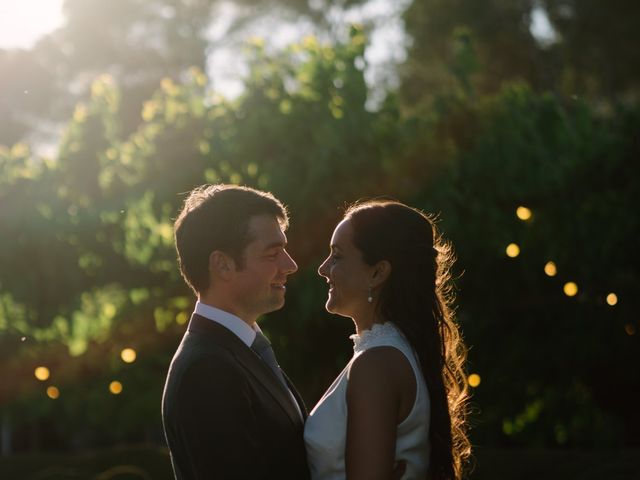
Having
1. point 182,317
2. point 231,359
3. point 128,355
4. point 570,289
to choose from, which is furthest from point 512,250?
point 231,359

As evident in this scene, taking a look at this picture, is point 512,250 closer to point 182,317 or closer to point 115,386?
point 182,317

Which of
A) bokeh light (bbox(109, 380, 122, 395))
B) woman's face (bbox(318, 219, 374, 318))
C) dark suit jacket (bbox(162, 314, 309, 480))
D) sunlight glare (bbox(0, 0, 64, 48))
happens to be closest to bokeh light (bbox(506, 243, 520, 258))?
bokeh light (bbox(109, 380, 122, 395))

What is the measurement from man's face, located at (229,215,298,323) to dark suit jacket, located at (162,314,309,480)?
21 centimetres

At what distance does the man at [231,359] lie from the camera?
4113mm

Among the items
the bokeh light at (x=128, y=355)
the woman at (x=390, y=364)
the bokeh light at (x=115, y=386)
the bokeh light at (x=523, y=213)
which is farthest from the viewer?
the bokeh light at (x=115, y=386)

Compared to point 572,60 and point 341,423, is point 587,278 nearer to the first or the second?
point 341,423

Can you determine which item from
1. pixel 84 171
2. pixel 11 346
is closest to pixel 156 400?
pixel 11 346

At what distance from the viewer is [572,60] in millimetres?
35031

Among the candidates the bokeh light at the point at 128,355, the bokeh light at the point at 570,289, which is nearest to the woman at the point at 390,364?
the bokeh light at the point at 570,289

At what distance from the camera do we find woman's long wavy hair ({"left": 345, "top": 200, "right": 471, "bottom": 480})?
4754 mm

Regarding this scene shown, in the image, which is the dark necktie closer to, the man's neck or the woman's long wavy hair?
the man's neck

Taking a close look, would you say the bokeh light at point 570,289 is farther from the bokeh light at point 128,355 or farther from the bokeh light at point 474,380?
the bokeh light at point 128,355

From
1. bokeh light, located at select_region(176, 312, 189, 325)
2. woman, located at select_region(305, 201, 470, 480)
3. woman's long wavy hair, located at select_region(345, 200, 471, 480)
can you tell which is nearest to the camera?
woman, located at select_region(305, 201, 470, 480)

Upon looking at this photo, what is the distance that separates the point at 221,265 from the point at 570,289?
15067mm
